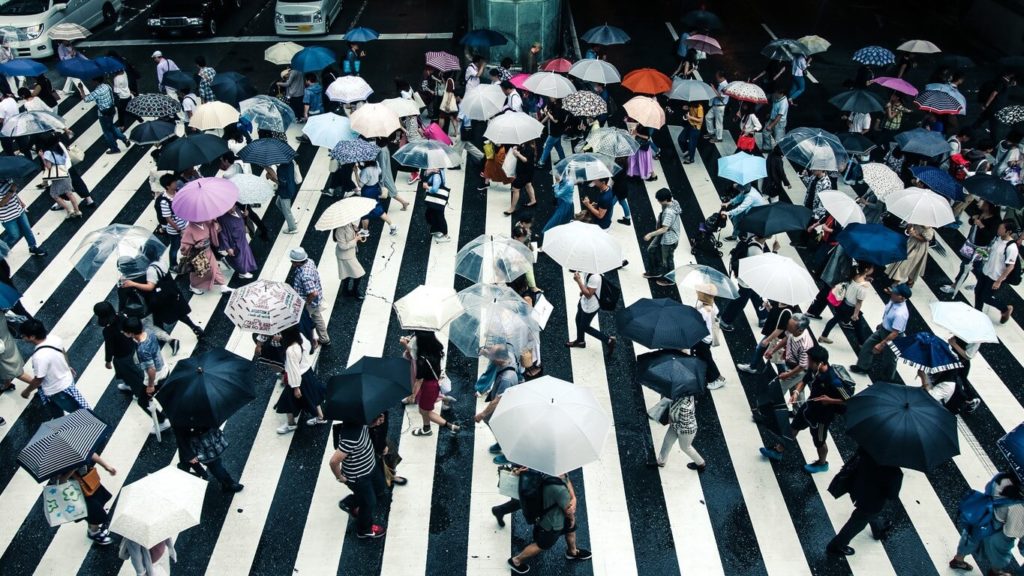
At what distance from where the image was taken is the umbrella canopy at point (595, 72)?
48.5 feet

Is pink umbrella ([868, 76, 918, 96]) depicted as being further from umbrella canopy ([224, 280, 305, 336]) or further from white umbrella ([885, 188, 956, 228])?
umbrella canopy ([224, 280, 305, 336])

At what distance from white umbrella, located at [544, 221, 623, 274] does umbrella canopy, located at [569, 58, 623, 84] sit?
626 cm

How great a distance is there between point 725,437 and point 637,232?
16.5 feet

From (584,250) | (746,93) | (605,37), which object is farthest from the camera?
(605,37)

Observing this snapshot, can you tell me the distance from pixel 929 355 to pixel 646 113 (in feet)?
22.3

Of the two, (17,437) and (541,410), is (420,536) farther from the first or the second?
(17,437)

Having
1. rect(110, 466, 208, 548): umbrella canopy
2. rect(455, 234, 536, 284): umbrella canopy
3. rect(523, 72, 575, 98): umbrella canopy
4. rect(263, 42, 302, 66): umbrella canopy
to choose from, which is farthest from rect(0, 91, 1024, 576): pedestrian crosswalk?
rect(263, 42, 302, 66): umbrella canopy

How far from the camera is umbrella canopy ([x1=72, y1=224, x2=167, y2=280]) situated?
28.8 ft

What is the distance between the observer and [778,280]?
28.3 ft

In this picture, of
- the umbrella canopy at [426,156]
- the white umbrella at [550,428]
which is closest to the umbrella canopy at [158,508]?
the white umbrella at [550,428]

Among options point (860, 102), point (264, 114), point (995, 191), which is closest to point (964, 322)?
point (995, 191)

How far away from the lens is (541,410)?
6.45 meters

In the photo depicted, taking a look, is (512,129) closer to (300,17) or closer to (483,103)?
(483,103)

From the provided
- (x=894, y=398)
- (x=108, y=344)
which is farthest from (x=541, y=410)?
(x=108, y=344)
